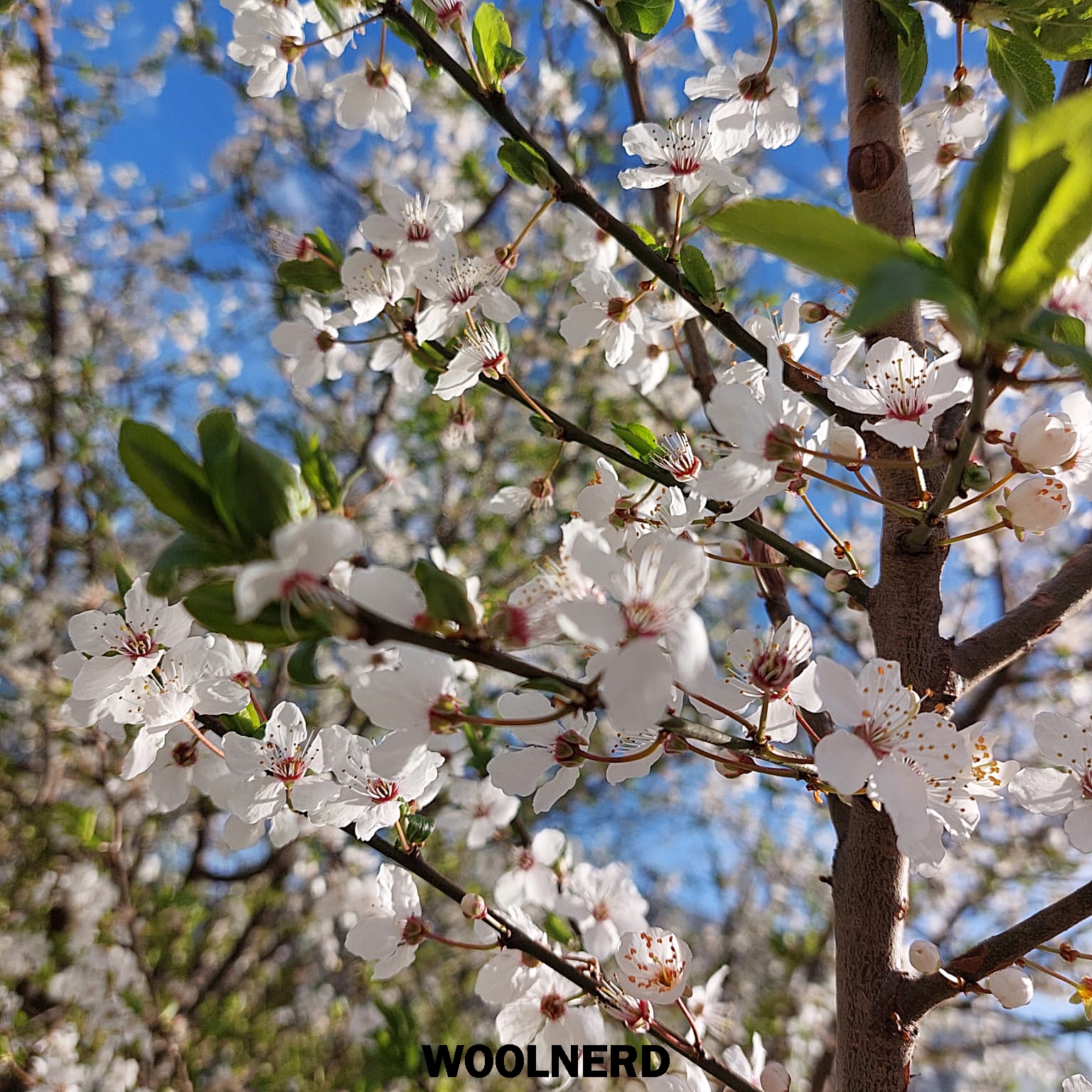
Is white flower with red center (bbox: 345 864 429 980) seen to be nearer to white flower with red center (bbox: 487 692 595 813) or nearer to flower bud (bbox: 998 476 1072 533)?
white flower with red center (bbox: 487 692 595 813)

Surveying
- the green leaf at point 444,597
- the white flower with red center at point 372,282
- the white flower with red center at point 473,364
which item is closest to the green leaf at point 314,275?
the white flower with red center at point 372,282

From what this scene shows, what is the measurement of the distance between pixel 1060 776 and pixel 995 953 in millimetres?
177

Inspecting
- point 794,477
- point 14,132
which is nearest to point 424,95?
point 14,132

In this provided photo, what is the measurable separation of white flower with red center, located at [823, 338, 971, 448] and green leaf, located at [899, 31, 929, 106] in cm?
39

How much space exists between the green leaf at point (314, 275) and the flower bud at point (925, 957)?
0.97 m

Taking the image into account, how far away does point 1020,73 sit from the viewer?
87 centimetres

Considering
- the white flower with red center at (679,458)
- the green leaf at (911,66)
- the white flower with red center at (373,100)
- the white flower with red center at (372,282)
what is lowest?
the white flower with red center at (679,458)

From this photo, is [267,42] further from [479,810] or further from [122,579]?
[479,810]

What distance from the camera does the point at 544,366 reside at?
360 centimetres

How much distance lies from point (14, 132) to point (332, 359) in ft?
10.1

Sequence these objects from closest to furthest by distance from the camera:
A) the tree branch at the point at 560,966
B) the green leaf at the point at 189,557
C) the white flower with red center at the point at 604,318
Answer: the green leaf at the point at 189,557 → the tree branch at the point at 560,966 → the white flower with red center at the point at 604,318

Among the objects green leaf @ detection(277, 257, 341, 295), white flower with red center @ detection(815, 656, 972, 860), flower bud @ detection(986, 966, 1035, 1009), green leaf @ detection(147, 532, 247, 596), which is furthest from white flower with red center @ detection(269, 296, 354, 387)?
flower bud @ detection(986, 966, 1035, 1009)

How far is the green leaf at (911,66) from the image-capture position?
897mm

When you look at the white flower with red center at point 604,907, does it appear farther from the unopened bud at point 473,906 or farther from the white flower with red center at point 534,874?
the unopened bud at point 473,906
